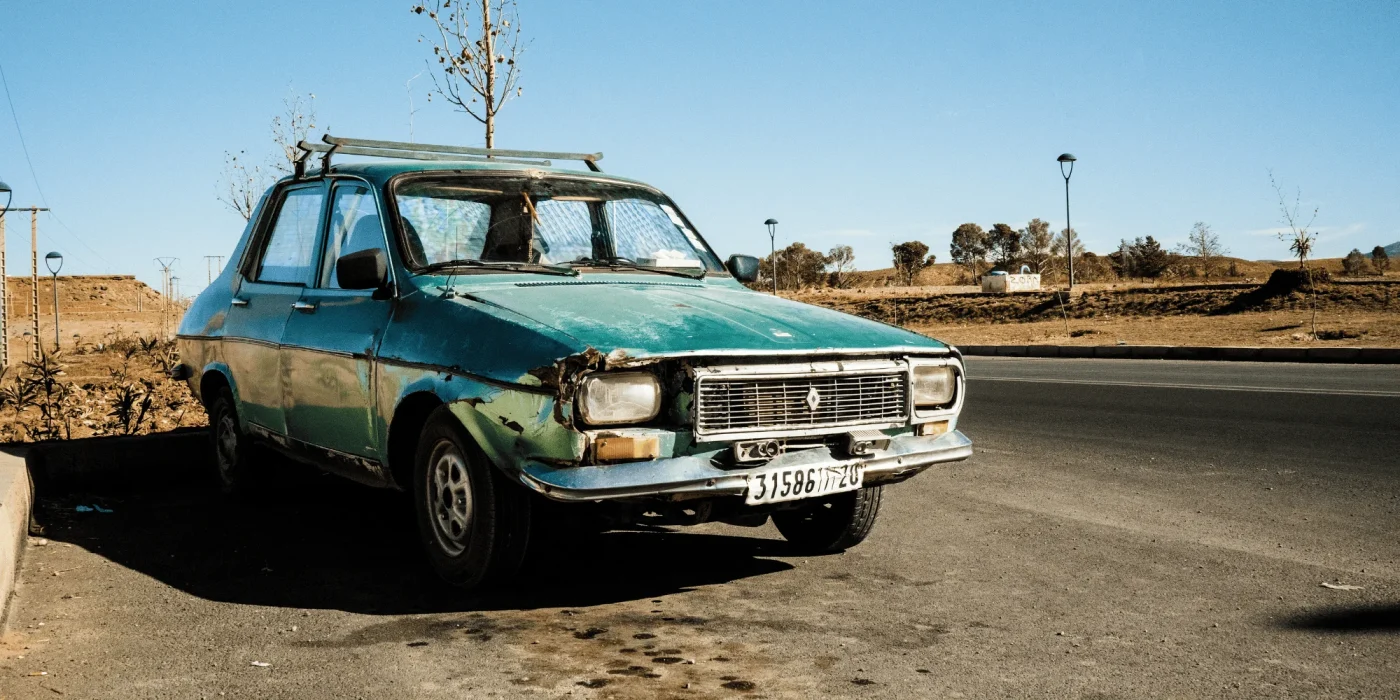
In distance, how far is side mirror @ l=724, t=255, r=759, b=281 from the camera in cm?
628

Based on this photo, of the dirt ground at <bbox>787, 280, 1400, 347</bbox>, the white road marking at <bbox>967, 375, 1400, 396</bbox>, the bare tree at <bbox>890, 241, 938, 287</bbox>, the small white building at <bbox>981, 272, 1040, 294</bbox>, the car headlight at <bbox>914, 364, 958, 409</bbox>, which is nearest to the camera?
the car headlight at <bbox>914, 364, 958, 409</bbox>

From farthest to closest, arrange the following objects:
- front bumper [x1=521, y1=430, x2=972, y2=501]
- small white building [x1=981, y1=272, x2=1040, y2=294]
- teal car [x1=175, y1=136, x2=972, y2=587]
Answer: small white building [x1=981, y1=272, x2=1040, y2=294] → teal car [x1=175, y1=136, x2=972, y2=587] → front bumper [x1=521, y1=430, x2=972, y2=501]

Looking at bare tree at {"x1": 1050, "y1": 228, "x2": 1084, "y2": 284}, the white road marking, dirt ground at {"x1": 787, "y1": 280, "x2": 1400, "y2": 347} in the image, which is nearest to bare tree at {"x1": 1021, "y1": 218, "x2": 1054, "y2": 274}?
bare tree at {"x1": 1050, "y1": 228, "x2": 1084, "y2": 284}

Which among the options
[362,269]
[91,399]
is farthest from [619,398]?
[91,399]

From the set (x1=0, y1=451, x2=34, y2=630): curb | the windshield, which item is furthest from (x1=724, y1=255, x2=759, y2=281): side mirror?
(x1=0, y1=451, x2=34, y2=630): curb

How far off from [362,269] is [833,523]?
2292 millimetres

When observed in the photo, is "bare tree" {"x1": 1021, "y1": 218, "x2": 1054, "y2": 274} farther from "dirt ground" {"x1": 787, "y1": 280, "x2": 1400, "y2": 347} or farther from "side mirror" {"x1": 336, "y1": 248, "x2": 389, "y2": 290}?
"side mirror" {"x1": 336, "y1": 248, "x2": 389, "y2": 290}

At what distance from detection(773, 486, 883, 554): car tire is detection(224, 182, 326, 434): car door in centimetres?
250

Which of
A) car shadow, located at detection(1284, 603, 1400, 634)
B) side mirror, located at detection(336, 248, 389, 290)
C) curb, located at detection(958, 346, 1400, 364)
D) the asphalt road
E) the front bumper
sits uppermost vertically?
side mirror, located at detection(336, 248, 389, 290)

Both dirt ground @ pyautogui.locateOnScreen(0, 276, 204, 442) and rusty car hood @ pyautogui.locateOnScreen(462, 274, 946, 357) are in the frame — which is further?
dirt ground @ pyautogui.locateOnScreen(0, 276, 204, 442)

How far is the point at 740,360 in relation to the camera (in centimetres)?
431

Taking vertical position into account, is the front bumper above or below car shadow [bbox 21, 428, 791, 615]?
above

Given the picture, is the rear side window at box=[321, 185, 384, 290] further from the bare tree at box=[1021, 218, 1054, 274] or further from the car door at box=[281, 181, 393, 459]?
the bare tree at box=[1021, 218, 1054, 274]

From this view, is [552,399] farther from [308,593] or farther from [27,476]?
[27,476]
